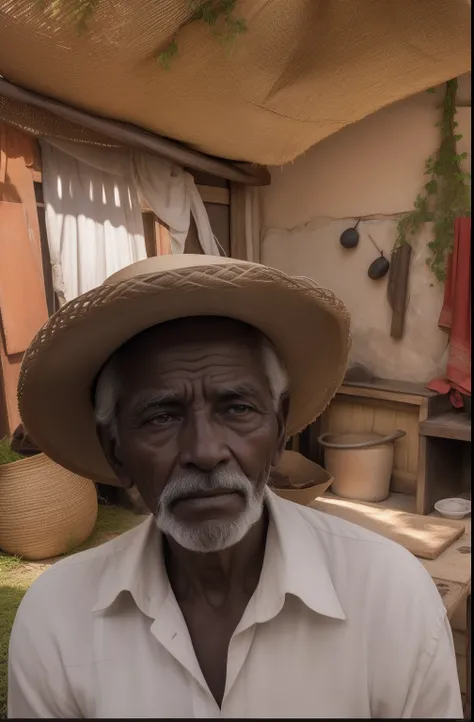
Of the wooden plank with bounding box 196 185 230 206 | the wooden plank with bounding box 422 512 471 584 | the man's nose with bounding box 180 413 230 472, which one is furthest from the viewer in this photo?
the wooden plank with bounding box 196 185 230 206

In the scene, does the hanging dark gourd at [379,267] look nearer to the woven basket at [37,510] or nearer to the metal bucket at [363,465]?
the metal bucket at [363,465]

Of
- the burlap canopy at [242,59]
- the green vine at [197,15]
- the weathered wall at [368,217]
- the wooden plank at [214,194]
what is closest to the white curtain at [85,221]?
the burlap canopy at [242,59]

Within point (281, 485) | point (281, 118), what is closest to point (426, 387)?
point (281, 118)

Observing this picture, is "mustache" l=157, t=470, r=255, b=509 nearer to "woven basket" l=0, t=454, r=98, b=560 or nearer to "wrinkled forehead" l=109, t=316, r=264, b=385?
"wrinkled forehead" l=109, t=316, r=264, b=385

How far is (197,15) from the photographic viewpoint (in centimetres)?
290

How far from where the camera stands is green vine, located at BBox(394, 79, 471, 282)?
4562 millimetres

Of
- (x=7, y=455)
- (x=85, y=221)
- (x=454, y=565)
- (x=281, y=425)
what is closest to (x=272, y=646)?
(x=281, y=425)

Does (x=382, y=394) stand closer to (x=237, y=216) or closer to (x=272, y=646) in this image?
(x=237, y=216)

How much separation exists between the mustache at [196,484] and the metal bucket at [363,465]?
11.8 ft

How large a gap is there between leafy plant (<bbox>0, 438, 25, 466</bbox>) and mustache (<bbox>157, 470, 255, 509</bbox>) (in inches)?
86.1

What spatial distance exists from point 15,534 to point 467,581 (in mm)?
1915

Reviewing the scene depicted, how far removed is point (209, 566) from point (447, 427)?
3.43 meters

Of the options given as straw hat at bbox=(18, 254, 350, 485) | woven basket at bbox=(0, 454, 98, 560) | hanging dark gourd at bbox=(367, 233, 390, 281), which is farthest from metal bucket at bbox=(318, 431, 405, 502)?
straw hat at bbox=(18, 254, 350, 485)

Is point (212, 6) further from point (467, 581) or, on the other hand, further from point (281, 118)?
point (467, 581)
